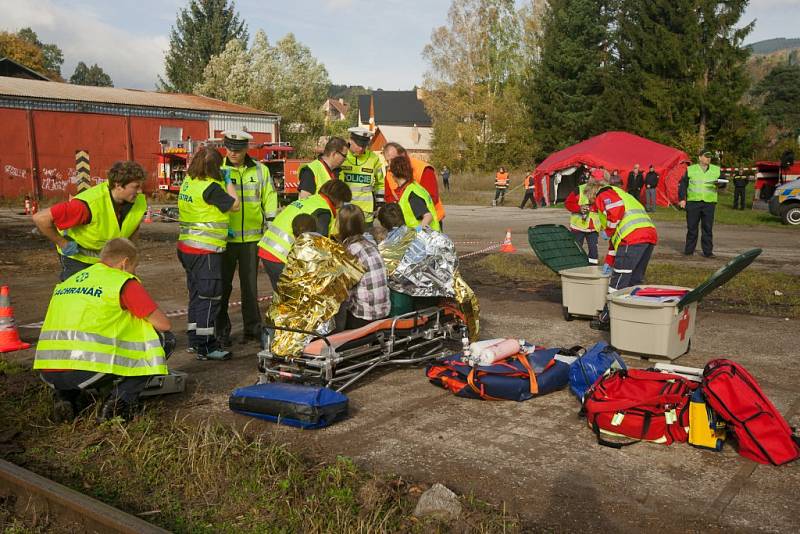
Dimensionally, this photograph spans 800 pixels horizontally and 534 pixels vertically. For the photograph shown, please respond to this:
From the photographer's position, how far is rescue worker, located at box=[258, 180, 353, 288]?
6375 mm

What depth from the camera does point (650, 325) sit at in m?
6.34

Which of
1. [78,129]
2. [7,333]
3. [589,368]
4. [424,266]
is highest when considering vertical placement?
[78,129]

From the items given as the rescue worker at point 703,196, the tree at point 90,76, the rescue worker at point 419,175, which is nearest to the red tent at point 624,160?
the rescue worker at point 703,196

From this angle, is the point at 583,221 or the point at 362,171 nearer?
the point at 362,171

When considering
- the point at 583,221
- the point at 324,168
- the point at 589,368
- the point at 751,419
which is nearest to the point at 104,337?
the point at 324,168

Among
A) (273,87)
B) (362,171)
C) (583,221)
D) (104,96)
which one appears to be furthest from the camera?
(273,87)

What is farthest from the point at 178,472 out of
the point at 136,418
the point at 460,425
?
the point at 460,425

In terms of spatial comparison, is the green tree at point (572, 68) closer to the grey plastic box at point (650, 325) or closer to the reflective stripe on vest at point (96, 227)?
the grey plastic box at point (650, 325)

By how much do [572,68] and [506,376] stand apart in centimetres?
4458

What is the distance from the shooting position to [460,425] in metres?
5.01

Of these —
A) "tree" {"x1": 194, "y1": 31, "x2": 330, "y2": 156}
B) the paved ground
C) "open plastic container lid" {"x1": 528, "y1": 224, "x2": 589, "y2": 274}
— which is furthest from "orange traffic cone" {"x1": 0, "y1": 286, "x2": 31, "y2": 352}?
"tree" {"x1": 194, "y1": 31, "x2": 330, "y2": 156}

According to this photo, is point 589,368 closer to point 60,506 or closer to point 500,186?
point 60,506

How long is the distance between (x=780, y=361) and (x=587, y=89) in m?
43.1

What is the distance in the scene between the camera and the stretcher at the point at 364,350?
543 cm
